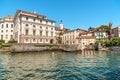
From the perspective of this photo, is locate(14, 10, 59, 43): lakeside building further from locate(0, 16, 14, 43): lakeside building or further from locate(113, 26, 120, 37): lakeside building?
locate(113, 26, 120, 37): lakeside building

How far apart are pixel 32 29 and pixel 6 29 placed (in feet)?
53.3

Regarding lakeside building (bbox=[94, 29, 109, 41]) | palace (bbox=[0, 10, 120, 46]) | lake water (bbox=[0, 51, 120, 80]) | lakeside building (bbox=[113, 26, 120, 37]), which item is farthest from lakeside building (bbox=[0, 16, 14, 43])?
lakeside building (bbox=[113, 26, 120, 37])

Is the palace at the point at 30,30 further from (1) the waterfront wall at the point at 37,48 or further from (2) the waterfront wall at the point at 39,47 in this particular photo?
(1) the waterfront wall at the point at 37,48

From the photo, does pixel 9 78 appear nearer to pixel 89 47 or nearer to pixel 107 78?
pixel 107 78

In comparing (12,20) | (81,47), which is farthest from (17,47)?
(81,47)

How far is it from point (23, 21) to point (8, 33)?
15.6 m

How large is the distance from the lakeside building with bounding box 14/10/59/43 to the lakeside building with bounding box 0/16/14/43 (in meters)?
7.03

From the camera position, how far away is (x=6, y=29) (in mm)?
78312

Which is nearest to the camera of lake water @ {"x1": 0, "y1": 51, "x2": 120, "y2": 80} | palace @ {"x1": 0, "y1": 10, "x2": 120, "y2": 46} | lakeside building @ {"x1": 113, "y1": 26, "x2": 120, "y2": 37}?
lake water @ {"x1": 0, "y1": 51, "x2": 120, "y2": 80}

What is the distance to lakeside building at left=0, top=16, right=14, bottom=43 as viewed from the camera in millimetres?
77713

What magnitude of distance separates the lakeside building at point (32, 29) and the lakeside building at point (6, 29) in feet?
23.1

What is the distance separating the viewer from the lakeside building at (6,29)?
3060 inches

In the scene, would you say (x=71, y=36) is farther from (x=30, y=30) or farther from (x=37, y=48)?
(x=37, y=48)

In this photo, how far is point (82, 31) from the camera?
102625mm
